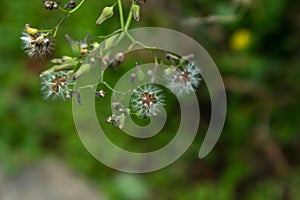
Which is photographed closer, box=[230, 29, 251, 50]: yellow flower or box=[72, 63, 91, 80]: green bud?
box=[72, 63, 91, 80]: green bud

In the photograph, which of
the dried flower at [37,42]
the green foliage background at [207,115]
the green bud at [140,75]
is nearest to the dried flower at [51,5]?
the dried flower at [37,42]

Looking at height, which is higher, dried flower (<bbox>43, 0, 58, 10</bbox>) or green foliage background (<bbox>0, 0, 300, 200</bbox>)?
green foliage background (<bbox>0, 0, 300, 200</bbox>)

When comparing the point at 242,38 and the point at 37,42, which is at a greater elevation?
the point at 242,38

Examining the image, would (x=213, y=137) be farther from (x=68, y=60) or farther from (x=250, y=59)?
(x=68, y=60)

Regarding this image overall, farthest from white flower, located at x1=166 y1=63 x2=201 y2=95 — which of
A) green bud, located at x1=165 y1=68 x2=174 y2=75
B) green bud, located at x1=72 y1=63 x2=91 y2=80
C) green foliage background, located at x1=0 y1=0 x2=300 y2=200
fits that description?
green foliage background, located at x1=0 y1=0 x2=300 y2=200

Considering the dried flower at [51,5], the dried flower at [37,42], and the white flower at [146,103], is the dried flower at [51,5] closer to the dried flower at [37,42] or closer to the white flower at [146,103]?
the dried flower at [37,42]

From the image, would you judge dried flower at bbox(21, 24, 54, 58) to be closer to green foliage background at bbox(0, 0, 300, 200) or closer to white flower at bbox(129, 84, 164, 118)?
white flower at bbox(129, 84, 164, 118)

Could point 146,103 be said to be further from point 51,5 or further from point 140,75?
point 51,5

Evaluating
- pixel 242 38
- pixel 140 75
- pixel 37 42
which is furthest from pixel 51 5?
pixel 242 38
